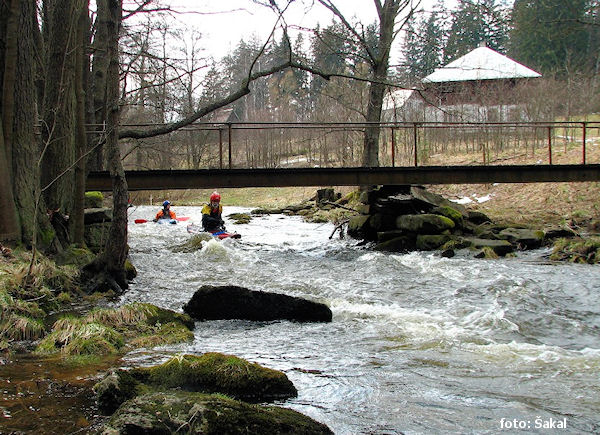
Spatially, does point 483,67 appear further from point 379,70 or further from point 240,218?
point 240,218

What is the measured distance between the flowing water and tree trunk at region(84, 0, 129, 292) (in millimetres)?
579

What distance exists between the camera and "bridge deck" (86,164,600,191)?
15141 millimetres

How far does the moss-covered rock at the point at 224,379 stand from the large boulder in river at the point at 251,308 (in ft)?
9.58

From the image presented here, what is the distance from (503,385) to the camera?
5410 millimetres

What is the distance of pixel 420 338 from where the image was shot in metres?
7.06

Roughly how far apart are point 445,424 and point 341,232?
14.6m

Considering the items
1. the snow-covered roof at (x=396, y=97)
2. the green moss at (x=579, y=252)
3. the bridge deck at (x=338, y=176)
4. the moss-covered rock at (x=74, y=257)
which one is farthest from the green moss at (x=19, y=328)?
the snow-covered roof at (x=396, y=97)

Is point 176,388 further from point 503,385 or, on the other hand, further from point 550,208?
point 550,208

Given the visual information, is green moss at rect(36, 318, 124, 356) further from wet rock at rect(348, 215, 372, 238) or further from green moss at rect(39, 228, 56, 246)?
wet rock at rect(348, 215, 372, 238)

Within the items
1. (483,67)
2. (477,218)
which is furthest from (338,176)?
(483,67)

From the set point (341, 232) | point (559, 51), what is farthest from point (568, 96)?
point (559, 51)

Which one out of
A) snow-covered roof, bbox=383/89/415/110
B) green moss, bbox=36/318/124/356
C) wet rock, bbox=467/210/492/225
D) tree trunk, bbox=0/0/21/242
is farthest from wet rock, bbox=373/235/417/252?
green moss, bbox=36/318/124/356

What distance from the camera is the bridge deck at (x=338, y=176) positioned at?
1514 cm

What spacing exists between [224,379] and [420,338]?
2978 mm
